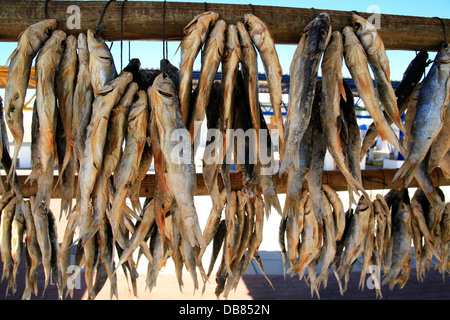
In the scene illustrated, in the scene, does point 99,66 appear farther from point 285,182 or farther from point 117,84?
point 285,182

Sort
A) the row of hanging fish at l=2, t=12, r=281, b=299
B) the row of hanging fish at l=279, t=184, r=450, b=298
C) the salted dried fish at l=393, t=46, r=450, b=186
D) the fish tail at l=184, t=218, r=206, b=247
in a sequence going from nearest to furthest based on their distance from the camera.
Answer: the fish tail at l=184, t=218, r=206, b=247 → the row of hanging fish at l=2, t=12, r=281, b=299 → the salted dried fish at l=393, t=46, r=450, b=186 → the row of hanging fish at l=279, t=184, r=450, b=298

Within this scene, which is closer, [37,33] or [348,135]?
[37,33]

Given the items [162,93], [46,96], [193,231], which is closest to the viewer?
[193,231]

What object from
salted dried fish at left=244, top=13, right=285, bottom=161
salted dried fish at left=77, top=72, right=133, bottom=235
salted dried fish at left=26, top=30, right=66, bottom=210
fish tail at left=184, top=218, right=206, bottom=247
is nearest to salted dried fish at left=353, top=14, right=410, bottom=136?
salted dried fish at left=244, top=13, right=285, bottom=161

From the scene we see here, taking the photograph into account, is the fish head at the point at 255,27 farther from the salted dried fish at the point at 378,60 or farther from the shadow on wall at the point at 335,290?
the shadow on wall at the point at 335,290

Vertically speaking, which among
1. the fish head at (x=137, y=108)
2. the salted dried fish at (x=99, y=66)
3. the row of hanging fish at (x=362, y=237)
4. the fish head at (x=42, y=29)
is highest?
the fish head at (x=42, y=29)

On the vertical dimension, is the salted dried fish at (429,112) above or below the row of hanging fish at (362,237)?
above

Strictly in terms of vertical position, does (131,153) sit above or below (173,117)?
below

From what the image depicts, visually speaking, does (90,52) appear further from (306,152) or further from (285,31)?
(306,152)

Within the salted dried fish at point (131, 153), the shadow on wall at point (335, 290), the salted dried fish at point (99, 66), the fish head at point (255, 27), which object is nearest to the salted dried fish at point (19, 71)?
Result: the salted dried fish at point (99, 66)

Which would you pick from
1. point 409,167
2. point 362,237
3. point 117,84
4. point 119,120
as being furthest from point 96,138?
point 362,237

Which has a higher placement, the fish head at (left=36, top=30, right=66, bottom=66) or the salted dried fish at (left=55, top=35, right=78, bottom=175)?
Result: the fish head at (left=36, top=30, right=66, bottom=66)

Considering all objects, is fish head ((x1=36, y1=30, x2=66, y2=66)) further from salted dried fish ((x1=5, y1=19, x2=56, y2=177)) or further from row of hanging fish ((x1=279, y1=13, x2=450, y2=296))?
row of hanging fish ((x1=279, y1=13, x2=450, y2=296))

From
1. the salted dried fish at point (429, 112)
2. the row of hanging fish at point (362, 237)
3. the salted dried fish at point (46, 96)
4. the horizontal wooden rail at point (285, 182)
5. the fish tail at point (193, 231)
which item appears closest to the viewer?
the fish tail at point (193, 231)
